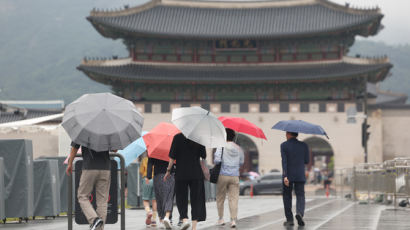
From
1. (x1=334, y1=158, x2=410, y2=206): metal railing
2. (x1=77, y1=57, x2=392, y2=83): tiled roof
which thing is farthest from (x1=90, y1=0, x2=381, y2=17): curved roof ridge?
(x1=334, y1=158, x2=410, y2=206): metal railing

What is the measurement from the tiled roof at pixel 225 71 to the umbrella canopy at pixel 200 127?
1415 inches

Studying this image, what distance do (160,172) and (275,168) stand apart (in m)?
37.1

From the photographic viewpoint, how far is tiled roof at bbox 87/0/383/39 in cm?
4888

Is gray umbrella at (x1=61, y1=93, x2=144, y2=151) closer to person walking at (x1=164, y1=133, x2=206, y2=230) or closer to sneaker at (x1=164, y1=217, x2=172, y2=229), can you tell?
person walking at (x1=164, y1=133, x2=206, y2=230)

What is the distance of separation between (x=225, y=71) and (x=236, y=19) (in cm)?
482

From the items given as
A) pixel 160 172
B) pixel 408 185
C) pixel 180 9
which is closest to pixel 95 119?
pixel 160 172

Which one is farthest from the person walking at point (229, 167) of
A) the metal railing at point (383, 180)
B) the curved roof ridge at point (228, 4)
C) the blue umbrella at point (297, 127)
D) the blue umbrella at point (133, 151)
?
the curved roof ridge at point (228, 4)

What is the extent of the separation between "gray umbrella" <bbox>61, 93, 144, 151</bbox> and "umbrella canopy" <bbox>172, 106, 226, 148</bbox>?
1.55 m

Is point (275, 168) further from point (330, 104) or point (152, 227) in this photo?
point (152, 227)

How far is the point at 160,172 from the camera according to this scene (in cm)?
1369

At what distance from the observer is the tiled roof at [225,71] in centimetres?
4769

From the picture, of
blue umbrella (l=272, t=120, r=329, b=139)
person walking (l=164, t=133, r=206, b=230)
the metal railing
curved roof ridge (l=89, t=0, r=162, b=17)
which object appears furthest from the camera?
curved roof ridge (l=89, t=0, r=162, b=17)

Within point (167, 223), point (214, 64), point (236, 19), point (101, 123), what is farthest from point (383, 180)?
point (236, 19)

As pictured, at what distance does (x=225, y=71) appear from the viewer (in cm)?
5003
